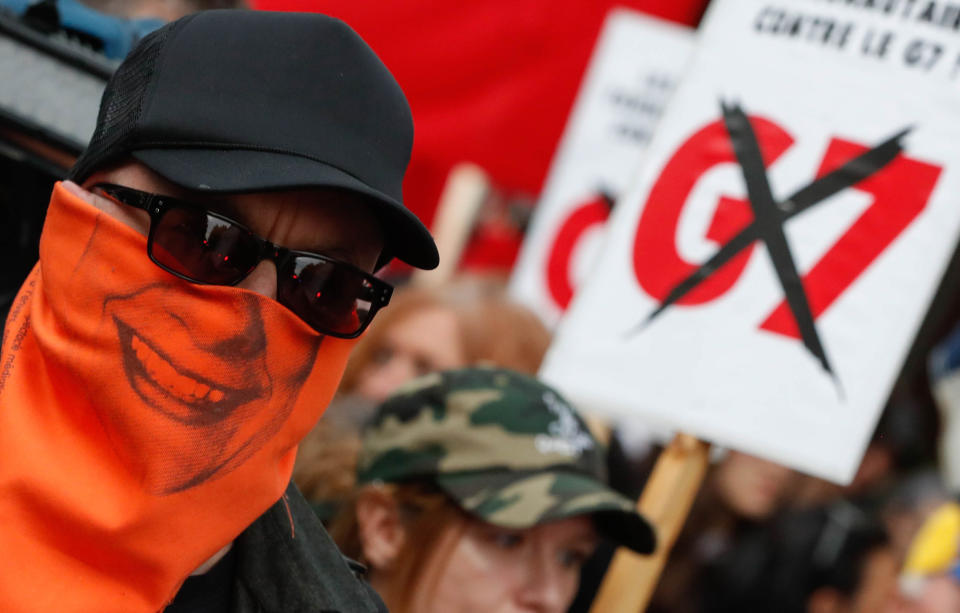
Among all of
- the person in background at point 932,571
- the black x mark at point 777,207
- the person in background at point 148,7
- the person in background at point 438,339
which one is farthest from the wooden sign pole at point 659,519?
the person in background at point 932,571

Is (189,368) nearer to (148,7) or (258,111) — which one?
(258,111)

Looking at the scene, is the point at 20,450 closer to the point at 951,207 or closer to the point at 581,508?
the point at 581,508

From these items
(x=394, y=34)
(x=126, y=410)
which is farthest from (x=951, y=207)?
(x=394, y=34)

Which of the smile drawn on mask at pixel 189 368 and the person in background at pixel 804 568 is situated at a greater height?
the smile drawn on mask at pixel 189 368

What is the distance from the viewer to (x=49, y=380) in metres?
1.19

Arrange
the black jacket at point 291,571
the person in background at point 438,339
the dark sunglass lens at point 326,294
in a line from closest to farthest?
the dark sunglass lens at point 326,294 → the black jacket at point 291,571 → the person in background at point 438,339

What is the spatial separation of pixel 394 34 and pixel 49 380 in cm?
328

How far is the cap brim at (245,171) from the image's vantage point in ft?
3.71

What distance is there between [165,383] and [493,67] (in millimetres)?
3501

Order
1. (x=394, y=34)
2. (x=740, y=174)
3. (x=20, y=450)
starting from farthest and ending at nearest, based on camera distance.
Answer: (x=394, y=34)
(x=740, y=174)
(x=20, y=450)

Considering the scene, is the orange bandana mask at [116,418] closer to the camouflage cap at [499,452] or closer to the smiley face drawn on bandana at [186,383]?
the smiley face drawn on bandana at [186,383]

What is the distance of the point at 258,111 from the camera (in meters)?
1.20

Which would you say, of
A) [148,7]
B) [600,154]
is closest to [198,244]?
[148,7]

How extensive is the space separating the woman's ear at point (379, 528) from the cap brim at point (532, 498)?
0.13 meters
